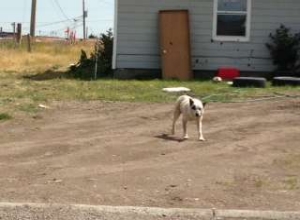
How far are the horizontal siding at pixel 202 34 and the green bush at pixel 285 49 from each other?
0.29 meters

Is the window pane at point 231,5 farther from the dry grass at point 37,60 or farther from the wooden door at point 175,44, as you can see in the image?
the dry grass at point 37,60

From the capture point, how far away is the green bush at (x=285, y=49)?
59.8 ft

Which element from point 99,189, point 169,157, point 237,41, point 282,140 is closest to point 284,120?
point 282,140

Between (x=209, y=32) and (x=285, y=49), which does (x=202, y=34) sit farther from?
(x=285, y=49)

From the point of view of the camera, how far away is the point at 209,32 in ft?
61.6

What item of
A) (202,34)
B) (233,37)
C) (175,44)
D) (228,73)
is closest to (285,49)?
(233,37)

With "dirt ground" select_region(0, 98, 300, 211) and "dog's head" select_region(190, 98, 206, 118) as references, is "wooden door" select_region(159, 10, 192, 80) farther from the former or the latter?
"dog's head" select_region(190, 98, 206, 118)

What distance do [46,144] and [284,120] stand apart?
167 inches

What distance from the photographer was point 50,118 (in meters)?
11.6

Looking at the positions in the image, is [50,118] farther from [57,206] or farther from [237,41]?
[237,41]

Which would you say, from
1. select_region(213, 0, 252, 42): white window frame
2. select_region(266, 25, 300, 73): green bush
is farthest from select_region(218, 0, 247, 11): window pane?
select_region(266, 25, 300, 73): green bush

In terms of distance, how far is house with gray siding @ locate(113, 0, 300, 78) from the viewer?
18.7 meters

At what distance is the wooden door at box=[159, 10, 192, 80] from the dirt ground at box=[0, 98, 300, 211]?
5895mm

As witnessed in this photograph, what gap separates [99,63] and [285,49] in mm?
5310
